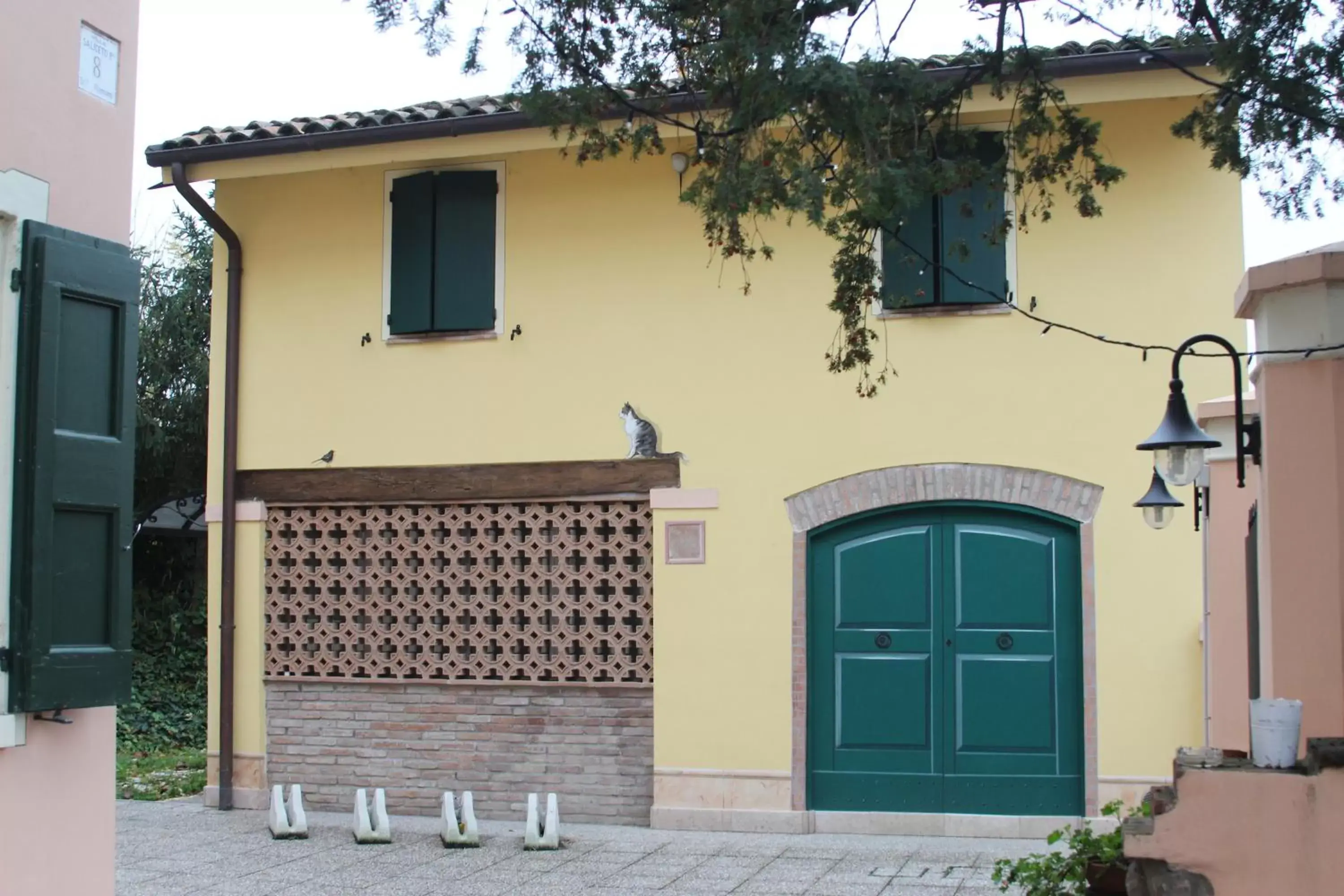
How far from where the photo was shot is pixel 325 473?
37.8 ft

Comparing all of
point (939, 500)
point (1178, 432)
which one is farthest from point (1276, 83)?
point (939, 500)

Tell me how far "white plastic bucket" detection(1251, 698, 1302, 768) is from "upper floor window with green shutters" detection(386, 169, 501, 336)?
7341 mm

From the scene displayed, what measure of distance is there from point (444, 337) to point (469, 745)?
9.85 feet

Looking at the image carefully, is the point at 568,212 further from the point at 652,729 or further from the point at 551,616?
the point at 652,729

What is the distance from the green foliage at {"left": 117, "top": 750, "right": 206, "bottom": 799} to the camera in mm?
12438

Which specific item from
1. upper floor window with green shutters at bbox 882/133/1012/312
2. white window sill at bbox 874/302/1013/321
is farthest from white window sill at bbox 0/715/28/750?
white window sill at bbox 874/302/1013/321

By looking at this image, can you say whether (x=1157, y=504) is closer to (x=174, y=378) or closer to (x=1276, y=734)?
(x=1276, y=734)

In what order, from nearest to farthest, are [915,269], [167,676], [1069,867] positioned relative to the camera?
1. [1069,867]
2. [915,269]
3. [167,676]

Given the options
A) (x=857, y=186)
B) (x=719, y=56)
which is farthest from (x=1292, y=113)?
(x=719, y=56)

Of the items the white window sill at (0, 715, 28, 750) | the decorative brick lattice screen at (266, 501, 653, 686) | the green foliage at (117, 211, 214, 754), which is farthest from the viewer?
the green foliage at (117, 211, 214, 754)

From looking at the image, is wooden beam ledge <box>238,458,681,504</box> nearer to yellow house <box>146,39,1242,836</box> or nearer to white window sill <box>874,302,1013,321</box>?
yellow house <box>146,39,1242,836</box>

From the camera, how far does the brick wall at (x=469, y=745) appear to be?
1069 centimetres

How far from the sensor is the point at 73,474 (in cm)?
550

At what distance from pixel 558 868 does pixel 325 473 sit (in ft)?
12.6
